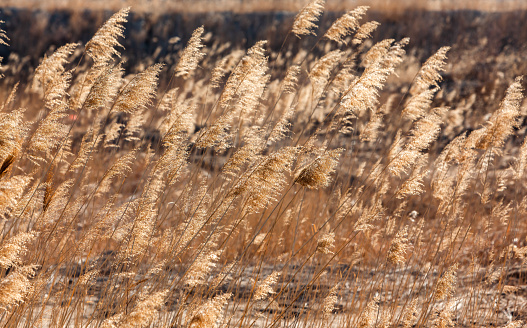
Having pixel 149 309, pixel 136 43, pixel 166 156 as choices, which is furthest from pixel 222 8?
pixel 149 309

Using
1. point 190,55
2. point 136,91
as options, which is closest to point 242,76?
point 190,55

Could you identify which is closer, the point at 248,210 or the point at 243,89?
the point at 248,210

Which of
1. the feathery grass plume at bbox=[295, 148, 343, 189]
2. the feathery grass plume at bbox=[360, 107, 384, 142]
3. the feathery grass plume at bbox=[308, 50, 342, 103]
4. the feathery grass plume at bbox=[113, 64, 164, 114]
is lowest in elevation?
the feathery grass plume at bbox=[295, 148, 343, 189]

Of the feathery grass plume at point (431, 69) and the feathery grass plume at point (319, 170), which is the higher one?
the feathery grass plume at point (431, 69)

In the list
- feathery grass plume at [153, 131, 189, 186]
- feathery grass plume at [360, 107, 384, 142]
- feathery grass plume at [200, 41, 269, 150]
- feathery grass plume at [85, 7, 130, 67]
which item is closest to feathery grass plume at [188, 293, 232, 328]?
feathery grass plume at [200, 41, 269, 150]

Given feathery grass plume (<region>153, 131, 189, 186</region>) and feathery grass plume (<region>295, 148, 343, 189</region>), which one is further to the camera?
feathery grass plume (<region>153, 131, 189, 186</region>)

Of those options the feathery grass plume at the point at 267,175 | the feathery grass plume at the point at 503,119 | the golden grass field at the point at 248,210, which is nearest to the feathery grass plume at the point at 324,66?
the golden grass field at the point at 248,210

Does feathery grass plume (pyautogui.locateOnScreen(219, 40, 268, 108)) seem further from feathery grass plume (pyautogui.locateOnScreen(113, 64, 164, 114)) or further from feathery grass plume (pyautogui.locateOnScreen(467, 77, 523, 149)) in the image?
feathery grass plume (pyautogui.locateOnScreen(467, 77, 523, 149))

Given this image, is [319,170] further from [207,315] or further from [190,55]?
[190,55]

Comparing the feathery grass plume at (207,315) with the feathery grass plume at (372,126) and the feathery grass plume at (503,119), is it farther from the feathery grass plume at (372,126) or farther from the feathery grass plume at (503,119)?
the feathery grass plume at (372,126)

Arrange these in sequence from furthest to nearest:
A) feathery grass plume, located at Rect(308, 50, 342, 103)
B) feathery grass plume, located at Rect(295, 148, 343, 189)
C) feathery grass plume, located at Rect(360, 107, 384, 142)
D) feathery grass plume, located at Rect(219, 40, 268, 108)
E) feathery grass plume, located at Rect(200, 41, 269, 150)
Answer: feathery grass plume, located at Rect(360, 107, 384, 142), feathery grass plume, located at Rect(308, 50, 342, 103), feathery grass plume, located at Rect(219, 40, 268, 108), feathery grass plume, located at Rect(200, 41, 269, 150), feathery grass plume, located at Rect(295, 148, 343, 189)

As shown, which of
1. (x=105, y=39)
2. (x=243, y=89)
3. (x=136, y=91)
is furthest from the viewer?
(x=243, y=89)

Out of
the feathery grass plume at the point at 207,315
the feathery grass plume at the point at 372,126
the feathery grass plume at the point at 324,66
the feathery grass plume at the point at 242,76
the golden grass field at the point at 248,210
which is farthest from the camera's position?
the feathery grass plume at the point at 372,126

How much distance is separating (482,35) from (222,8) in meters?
9.87
